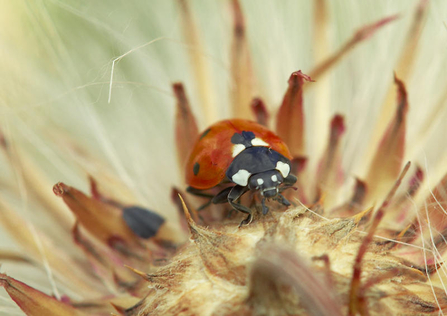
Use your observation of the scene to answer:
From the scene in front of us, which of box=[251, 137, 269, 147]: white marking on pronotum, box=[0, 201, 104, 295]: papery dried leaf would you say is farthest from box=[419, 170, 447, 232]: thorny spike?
box=[0, 201, 104, 295]: papery dried leaf

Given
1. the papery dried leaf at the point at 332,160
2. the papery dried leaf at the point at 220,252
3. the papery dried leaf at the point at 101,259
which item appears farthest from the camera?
the papery dried leaf at the point at 332,160

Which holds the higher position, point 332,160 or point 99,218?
point 99,218

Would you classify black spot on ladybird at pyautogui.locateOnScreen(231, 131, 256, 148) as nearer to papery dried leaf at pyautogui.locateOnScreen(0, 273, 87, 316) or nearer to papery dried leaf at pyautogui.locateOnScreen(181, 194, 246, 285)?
papery dried leaf at pyautogui.locateOnScreen(181, 194, 246, 285)

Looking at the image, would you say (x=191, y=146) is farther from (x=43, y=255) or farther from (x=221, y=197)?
→ (x=43, y=255)

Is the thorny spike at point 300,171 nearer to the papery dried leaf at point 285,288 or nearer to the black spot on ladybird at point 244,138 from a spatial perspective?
the black spot on ladybird at point 244,138

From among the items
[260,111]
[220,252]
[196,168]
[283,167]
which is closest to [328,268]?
A: [220,252]

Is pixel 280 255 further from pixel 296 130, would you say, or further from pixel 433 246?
pixel 296 130

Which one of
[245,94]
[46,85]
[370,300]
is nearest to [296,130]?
[245,94]

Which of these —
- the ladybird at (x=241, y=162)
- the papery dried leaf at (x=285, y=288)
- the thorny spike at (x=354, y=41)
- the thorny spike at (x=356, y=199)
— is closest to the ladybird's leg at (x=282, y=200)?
the ladybird at (x=241, y=162)
